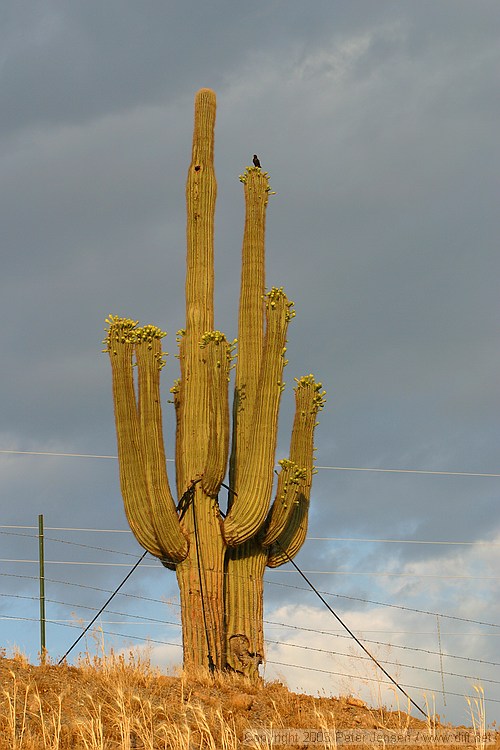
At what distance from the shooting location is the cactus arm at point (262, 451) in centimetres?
1552

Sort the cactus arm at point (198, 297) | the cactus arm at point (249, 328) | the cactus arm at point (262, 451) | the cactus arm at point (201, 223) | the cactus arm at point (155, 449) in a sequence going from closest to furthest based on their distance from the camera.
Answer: the cactus arm at point (155, 449)
the cactus arm at point (262, 451)
the cactus arm at point (198, 297)
the cactus arm at point (249, 328)
the cactus arm at point (201, 223)

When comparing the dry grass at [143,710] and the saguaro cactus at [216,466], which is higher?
the saguaro cactus at [216,466]

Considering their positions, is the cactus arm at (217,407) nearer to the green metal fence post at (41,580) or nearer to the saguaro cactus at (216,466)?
the saguaro cactus at (216,466)

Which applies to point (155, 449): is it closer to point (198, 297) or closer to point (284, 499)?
point (284, 499)

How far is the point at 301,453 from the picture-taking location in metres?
16.6

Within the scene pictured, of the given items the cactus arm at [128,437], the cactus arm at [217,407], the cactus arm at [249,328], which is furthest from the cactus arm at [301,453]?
the cactus arm at [128,437]

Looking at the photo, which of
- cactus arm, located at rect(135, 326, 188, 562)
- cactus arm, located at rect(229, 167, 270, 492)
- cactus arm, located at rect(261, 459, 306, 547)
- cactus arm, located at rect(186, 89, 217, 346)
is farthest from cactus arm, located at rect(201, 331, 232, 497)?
cactus arm, located at rect(186, 89, 217, 346)

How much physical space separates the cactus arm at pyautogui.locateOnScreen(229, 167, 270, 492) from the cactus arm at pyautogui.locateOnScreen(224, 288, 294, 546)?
569mm

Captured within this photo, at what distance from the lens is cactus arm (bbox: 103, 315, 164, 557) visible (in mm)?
15250

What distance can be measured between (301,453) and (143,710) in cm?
675

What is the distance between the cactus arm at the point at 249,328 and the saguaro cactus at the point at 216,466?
0.02m

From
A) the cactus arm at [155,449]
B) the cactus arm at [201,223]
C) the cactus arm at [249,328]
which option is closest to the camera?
the cactus arm at [155,449]

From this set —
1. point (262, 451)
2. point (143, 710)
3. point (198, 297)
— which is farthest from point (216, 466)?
point (143, 710)

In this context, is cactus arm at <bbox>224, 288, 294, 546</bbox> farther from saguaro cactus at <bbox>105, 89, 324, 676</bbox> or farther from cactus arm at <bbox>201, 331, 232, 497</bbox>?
cactus arm at <bbox>201, 331, 232, 497</bbox>
